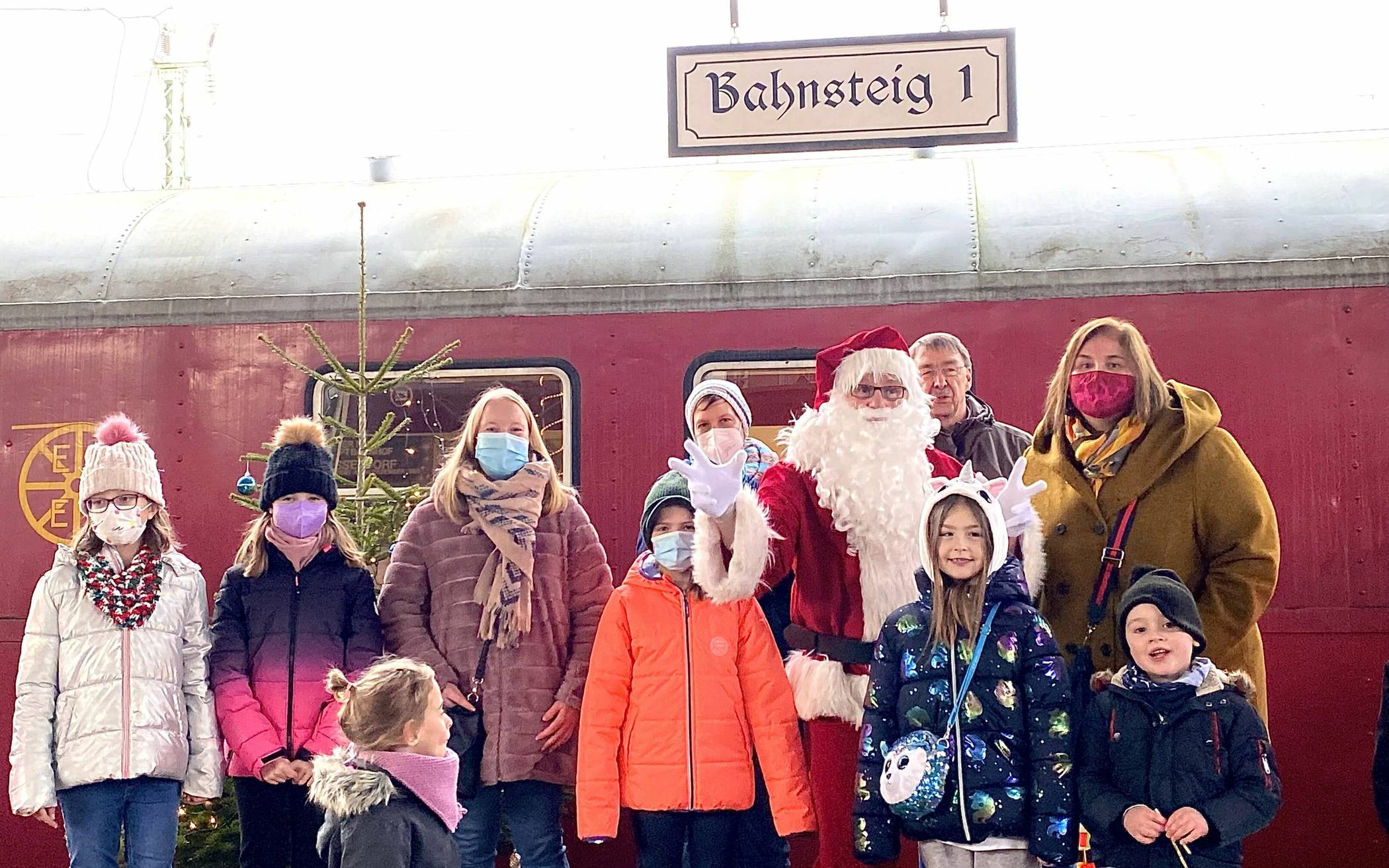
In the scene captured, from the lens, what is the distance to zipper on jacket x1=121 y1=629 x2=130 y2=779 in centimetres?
427

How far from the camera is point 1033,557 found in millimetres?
A: 4074

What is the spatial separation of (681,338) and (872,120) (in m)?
1.35

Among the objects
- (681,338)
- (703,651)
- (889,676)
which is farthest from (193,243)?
(889,676)

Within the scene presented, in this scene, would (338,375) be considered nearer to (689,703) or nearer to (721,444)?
(721,444)

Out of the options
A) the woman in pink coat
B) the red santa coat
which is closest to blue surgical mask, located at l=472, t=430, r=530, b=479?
the woman in pink coat

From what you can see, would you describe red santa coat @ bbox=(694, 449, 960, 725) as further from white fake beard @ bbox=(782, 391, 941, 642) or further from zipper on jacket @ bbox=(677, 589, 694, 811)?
zipper on jacket @ bbox=(677, 589, 694, 811)

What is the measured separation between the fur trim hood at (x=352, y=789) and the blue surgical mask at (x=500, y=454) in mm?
1386

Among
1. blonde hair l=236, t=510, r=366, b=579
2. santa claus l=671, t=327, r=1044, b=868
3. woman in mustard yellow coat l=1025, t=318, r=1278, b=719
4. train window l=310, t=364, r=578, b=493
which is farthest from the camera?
train window l=310, t=364, r=578, b=493

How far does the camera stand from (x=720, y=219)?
19.7 ft

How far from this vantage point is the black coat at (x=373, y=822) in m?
3.26

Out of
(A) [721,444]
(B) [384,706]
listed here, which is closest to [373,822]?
(B) [384,706]

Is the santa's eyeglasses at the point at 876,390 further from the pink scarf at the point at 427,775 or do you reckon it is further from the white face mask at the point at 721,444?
the pink scarf at the point at 427,775

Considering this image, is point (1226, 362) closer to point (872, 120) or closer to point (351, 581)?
point (872, 120)

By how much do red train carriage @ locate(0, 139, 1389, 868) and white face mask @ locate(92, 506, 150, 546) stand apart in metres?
1.49
